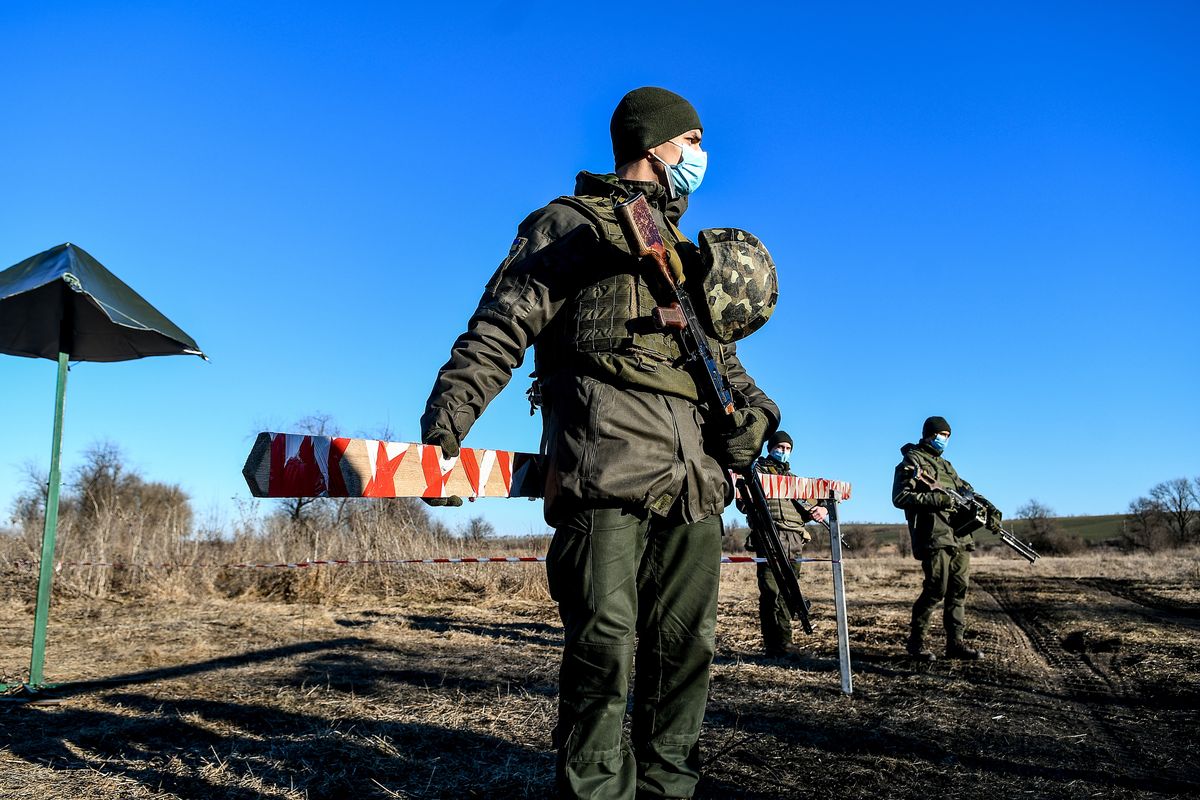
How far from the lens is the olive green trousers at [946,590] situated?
7.13 meters

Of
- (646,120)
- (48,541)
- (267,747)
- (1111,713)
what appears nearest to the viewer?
(646,120)

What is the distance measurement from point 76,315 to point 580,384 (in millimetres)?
5624

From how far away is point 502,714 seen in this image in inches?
167

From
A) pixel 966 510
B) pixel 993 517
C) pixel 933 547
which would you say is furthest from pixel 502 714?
pixel 993 517

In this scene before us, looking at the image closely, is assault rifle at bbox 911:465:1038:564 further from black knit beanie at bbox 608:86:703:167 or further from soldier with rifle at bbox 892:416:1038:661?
black knit beanie at bbox 608:86:703:167

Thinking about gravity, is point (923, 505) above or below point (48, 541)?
above

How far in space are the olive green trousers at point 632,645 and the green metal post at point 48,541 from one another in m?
4.82

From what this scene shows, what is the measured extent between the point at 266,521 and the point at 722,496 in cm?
1259

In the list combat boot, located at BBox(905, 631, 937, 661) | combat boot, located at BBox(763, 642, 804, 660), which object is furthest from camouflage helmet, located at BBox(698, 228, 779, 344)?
combat boot, located at BBox(905, 631, 937, 661)

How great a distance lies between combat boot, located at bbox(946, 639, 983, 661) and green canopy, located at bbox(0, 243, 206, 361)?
6892 millimetres

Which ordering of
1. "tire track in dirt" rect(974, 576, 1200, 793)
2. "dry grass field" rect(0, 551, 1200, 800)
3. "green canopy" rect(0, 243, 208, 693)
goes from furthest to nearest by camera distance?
"green canopy" rect(0, 243, 208, 693) → "tire track in dirt" rect(974, 576, 1200, 793) → "dry grass field" rect(0, 551, 1200, 800)

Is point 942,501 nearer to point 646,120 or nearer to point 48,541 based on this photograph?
point 646,120

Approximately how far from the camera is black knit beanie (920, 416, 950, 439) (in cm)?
795

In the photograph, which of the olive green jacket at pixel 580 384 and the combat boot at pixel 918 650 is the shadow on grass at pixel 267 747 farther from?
the combat boot at pixel 918 650
